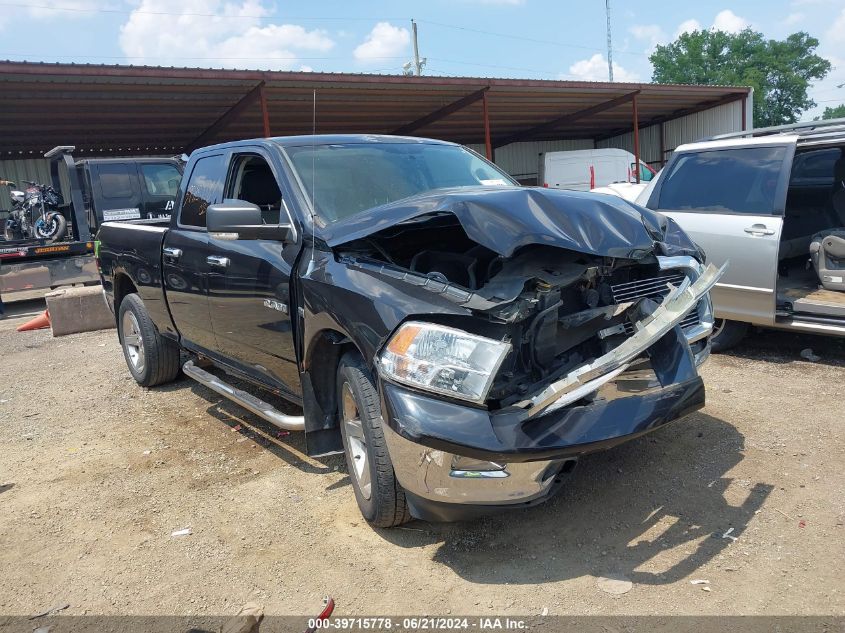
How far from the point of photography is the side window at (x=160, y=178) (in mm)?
11930

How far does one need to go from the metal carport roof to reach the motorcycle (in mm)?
2057

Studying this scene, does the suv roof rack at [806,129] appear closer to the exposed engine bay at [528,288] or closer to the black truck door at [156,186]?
the exposed engine bay at [528,288]

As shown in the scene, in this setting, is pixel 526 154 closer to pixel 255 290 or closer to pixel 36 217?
pixel 36 217

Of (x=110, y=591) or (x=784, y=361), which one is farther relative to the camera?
(x=784, y=361)

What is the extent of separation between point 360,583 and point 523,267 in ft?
5.09

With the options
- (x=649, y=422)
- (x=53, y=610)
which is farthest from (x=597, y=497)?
(x=53, y=610)

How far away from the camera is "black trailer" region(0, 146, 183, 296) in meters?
11.9

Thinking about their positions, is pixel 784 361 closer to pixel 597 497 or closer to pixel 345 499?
pixel 597 497

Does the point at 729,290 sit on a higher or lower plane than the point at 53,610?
higher

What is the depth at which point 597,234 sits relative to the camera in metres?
2.93

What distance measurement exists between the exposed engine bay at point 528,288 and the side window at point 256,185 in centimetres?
120

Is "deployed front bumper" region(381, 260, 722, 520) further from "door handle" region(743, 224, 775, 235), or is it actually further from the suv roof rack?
the suv roof rack

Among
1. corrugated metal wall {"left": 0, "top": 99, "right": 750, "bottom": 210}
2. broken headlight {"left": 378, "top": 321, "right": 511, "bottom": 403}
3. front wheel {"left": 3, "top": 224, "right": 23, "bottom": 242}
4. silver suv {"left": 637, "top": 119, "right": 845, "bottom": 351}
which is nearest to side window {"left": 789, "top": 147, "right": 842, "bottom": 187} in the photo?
silver suv {"left": 637, "top": 119, "right": 845, "bottom": 351}

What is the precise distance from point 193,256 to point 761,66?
204ft
